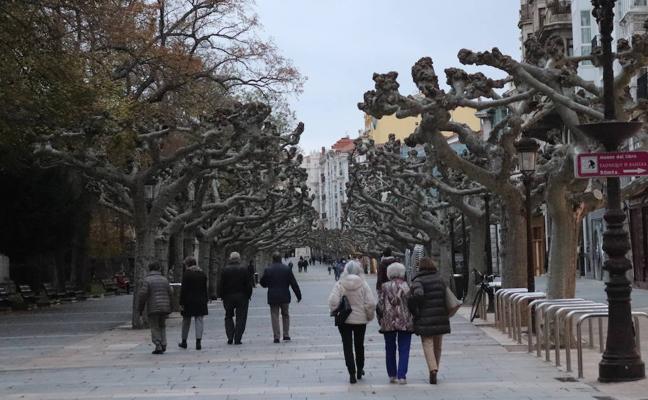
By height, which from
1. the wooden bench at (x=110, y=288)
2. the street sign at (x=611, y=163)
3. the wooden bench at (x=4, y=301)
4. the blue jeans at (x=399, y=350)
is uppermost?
the street sign at (x=611, y=163)

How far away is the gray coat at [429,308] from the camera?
43.9ft

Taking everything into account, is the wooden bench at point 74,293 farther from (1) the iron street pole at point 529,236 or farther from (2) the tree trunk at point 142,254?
(1) the iron street pole at point 529,236

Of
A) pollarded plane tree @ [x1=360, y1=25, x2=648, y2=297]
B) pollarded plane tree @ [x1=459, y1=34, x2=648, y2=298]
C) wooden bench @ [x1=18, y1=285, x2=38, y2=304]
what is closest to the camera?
pollarded plane tree @ [x1=459, y1=34, x2=648, y2=298]

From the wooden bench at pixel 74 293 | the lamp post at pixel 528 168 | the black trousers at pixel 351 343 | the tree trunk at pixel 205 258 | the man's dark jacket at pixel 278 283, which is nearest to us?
the black trousers at pixel 351 343

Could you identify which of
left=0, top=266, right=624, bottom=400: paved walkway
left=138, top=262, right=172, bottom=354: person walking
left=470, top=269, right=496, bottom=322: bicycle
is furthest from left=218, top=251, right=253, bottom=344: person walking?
Result: left=470, top=269, right=496, bottom=322: bicycle

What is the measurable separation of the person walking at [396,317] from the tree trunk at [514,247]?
28.8ft

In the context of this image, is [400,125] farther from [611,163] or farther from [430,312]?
[611,163]

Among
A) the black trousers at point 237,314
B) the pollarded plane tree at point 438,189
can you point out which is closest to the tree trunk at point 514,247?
the pollarded plane tree at point 438,189

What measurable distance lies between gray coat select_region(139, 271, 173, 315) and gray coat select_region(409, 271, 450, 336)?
260 inches

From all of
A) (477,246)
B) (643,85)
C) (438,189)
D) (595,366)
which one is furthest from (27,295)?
(595,366)

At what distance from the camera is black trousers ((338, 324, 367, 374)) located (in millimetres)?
13711

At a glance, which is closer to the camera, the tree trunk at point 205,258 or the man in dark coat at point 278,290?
the man in dark coat at point 278,290

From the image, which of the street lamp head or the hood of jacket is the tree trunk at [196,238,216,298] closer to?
the street lamp head

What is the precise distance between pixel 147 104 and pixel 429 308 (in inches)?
720
